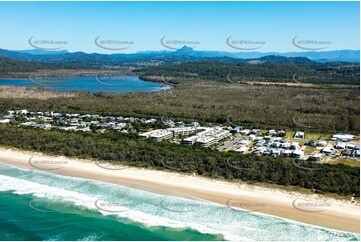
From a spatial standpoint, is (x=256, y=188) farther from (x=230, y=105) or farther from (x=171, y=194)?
(x=230, y=105)

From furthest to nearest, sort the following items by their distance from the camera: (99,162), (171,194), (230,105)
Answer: (230,105) < (99,162) < (171,194)

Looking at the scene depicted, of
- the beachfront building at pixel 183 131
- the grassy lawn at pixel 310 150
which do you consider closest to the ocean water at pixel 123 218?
the grassy lawn at pixel 310 150

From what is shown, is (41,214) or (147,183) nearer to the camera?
(41,214)

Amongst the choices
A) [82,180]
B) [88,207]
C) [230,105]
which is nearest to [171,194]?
[88,207]

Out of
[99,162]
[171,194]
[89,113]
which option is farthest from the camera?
[89,113]

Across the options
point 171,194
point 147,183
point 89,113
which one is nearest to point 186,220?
point 171,194
